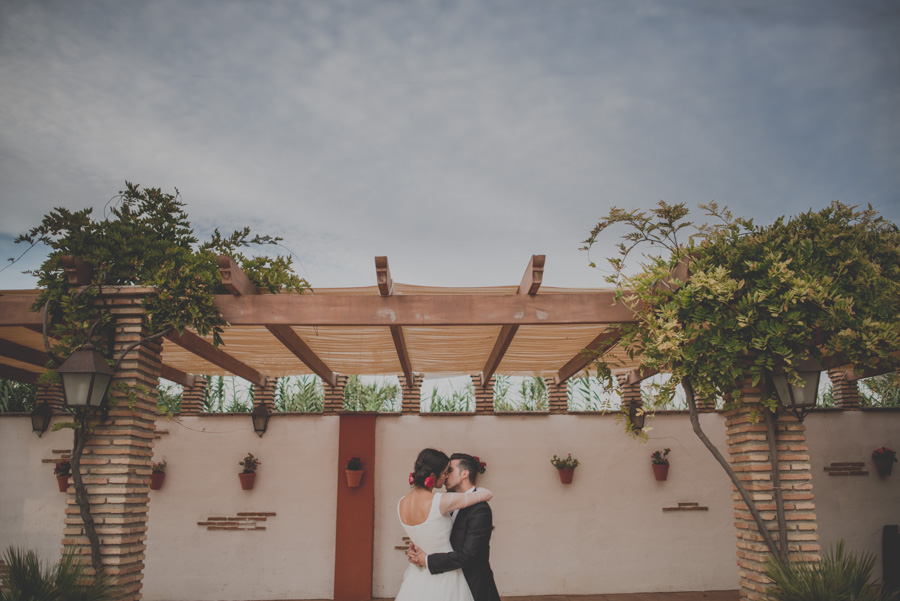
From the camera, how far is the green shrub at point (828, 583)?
3.41 meters

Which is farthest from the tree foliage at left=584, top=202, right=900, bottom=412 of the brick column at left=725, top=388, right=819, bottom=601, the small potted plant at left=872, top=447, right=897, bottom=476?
the small potted plant at left=872, top=447, right=897, bottom=476

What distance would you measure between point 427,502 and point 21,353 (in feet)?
17.6

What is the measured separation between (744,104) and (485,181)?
365 centimetres

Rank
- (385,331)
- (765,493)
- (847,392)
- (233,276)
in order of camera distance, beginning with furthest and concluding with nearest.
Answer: (847,392) → (385,331) → (233,276) → (765,493)

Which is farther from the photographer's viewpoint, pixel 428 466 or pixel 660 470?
pixel 660 470

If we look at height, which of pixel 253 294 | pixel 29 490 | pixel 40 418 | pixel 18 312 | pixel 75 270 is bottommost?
pixel 29 490

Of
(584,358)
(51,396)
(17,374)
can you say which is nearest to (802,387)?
(584,358)

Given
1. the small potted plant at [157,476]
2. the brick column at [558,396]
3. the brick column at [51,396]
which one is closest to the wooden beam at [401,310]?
the brick column at [558,396]

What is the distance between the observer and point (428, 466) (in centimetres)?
333

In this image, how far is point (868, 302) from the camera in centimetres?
403

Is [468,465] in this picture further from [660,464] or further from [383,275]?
[660,464]

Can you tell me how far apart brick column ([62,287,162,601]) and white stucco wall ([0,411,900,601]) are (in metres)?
3.48

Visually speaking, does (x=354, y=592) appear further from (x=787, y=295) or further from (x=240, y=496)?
(x=787, y=295)

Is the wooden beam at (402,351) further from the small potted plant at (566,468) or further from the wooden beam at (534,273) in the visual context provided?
the small potted plant at (566,468)
